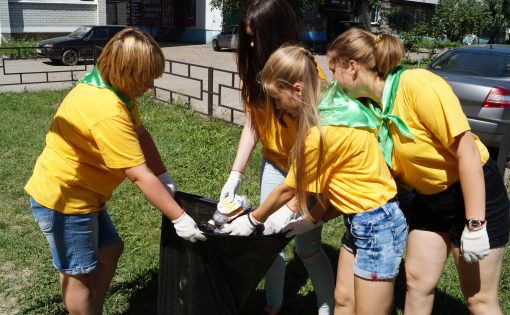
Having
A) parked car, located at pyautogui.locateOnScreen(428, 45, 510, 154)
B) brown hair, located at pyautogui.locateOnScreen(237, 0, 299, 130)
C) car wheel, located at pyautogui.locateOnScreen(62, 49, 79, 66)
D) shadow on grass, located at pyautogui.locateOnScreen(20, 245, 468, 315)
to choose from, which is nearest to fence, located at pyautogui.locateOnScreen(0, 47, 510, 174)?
car wheel, located at pyautogui.locateOnScreen(62, 49, 79, 66)

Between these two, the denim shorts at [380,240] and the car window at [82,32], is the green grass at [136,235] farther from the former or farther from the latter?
the car window at [82,32]

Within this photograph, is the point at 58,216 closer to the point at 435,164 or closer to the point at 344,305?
the point at 344,305

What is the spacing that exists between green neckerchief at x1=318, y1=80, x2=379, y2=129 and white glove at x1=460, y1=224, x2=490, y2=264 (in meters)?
0.54

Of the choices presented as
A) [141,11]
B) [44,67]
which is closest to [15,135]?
[44,67]

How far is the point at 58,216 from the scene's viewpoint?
6.81 feet

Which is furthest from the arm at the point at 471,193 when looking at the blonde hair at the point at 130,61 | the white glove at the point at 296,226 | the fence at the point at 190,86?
the fence at the point at 190,86

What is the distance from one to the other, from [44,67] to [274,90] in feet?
45.7

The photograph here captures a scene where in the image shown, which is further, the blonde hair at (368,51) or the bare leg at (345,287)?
the bare leg at (345,287)

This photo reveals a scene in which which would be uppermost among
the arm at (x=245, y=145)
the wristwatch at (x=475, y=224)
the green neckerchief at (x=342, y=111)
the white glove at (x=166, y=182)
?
the green neckerchief at (x=342, y=111)

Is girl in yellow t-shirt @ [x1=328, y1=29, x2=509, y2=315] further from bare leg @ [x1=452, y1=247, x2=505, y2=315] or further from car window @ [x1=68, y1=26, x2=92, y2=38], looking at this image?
car window @ [x1=68, y1=26, x2=92, y2=38]

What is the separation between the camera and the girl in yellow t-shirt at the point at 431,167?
5.99 ft

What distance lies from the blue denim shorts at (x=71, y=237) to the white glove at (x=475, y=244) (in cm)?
149

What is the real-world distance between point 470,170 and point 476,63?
6260 millimetres

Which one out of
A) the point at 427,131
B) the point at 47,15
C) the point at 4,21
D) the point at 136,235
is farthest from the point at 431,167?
the point at 47,15
